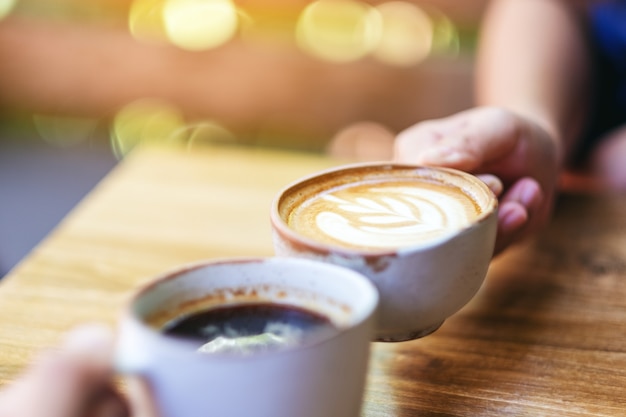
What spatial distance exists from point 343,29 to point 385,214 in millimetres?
1862

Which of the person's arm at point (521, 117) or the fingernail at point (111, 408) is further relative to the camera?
the person's arm at point (521, 117)

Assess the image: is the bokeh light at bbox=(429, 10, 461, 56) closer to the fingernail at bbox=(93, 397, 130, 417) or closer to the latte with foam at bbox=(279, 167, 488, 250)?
the latte with foam at bbox=(279, 167, 488, 250)

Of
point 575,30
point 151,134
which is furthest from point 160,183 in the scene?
point 151,134

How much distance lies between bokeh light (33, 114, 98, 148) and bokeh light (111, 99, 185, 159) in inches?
4.3

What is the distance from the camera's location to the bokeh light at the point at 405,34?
2424mm

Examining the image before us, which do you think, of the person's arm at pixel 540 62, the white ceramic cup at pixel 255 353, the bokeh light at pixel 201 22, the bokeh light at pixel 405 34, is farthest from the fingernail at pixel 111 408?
the bokeh light at pixel 201 22

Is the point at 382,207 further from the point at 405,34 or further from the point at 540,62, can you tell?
the point at 405,34

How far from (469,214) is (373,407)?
0.63 ft

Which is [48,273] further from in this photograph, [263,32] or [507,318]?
[263,32]

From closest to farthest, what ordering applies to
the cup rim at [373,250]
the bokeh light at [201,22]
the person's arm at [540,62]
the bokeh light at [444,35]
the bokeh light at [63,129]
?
the cup rim at [373,250] → the person's arm at [540,62] → the bokeh light at [444,35] → the bokeh light at [201,22] → the bokeh light at [63,129]

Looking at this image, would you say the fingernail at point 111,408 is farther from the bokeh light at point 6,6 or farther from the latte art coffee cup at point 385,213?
the bokeh light at point 6,6

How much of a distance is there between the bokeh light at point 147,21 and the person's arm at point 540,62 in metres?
1.43

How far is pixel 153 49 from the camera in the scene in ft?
8.62

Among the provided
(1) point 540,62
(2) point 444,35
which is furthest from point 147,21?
(1) point 540,62
